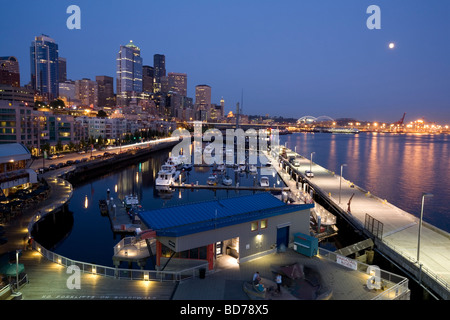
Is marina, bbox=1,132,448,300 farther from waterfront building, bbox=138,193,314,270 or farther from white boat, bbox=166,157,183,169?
white boat, bbox=166,157,183,169

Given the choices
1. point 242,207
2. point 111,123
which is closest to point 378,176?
point 242,207

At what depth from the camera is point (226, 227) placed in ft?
42.8

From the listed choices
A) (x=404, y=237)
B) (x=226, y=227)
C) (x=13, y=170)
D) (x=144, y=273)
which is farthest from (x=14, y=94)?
(x=404, y=237)

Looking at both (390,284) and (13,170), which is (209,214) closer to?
(390,284)

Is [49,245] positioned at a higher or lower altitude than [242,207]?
lower

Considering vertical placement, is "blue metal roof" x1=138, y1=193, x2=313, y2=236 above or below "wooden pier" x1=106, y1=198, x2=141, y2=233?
above

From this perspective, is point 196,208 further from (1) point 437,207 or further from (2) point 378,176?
(2) point 378,176

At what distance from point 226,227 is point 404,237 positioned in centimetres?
1315

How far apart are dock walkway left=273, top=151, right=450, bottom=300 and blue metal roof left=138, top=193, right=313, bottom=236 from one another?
20.5 feet

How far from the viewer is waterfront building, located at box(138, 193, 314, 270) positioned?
491 inches

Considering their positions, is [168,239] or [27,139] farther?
[27,139]

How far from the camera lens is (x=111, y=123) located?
94.0 meters

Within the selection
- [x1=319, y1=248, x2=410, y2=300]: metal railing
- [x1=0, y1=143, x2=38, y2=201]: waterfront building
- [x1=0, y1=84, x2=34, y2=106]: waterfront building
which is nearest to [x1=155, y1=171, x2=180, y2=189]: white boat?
[x1=0, y1=143, x2=38, y2=201]: waterfront building
